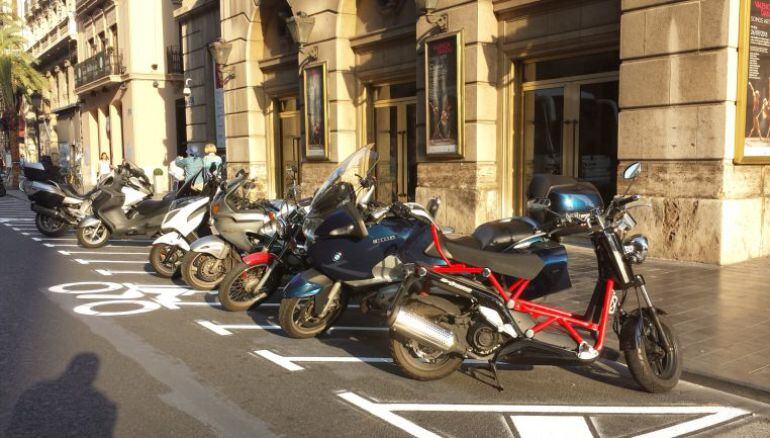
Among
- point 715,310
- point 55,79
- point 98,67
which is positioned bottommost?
point 715,310

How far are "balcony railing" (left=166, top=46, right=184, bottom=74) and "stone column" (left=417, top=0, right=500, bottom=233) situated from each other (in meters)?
18.1

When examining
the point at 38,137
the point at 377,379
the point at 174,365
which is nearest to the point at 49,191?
the point at 174,365

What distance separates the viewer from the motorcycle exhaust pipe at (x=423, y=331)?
4250 millimetres

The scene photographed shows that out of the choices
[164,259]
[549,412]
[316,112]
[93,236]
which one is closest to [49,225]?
[93,236]

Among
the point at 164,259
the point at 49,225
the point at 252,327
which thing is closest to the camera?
the point at 252,327

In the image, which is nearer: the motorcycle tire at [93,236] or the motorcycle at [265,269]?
the motorcycle at [265,269]

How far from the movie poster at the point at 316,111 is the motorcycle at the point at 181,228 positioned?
650 centimetres

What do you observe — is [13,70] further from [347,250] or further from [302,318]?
[347,250]

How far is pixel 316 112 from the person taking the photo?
15078 millimetres

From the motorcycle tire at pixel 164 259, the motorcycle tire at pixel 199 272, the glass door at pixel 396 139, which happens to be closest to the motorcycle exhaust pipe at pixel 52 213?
the motorcycle tire at pixel 164 259

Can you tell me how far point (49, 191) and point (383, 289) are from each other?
379 inches

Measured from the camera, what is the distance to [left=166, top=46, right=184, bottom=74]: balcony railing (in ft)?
88.6

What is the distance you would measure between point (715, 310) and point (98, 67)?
29.7 meters

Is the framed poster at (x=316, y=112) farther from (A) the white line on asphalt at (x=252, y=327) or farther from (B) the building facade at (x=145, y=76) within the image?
(B) the building facade at (x=145, y=76)
